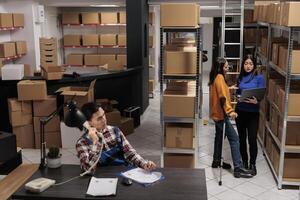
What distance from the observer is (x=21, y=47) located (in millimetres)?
8523

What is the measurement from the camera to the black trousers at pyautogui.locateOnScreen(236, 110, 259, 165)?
483 cm

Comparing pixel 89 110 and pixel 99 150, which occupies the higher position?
pixel 89 110

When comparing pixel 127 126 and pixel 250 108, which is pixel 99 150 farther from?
pixel 127 126

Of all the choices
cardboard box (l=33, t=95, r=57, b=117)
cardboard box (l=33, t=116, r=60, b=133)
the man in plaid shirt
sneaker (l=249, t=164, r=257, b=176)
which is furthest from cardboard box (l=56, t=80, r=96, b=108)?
sneaker (l=249, t=164, r=257, b=176)

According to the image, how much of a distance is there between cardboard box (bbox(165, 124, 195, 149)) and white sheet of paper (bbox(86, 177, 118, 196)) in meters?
1.79

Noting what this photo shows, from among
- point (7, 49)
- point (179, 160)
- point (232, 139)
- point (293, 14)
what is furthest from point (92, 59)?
point (293, 14)

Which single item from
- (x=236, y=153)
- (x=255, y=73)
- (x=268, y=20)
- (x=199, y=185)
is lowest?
(x=236, y=153)

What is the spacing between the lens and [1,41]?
332 inches

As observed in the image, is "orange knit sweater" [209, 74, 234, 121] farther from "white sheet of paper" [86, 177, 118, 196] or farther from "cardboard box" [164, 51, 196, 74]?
"white sheet of paper" [86, 177, 118, 196]

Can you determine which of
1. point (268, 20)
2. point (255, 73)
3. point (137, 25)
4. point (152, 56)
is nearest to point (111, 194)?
point (255, 73)

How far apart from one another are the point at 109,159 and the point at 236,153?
219 centimetres

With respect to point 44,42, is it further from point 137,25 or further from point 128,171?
point 128,171

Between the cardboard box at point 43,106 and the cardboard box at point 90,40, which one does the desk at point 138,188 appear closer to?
the cardboard box at point 43,106

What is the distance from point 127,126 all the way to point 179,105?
2.35 meters
